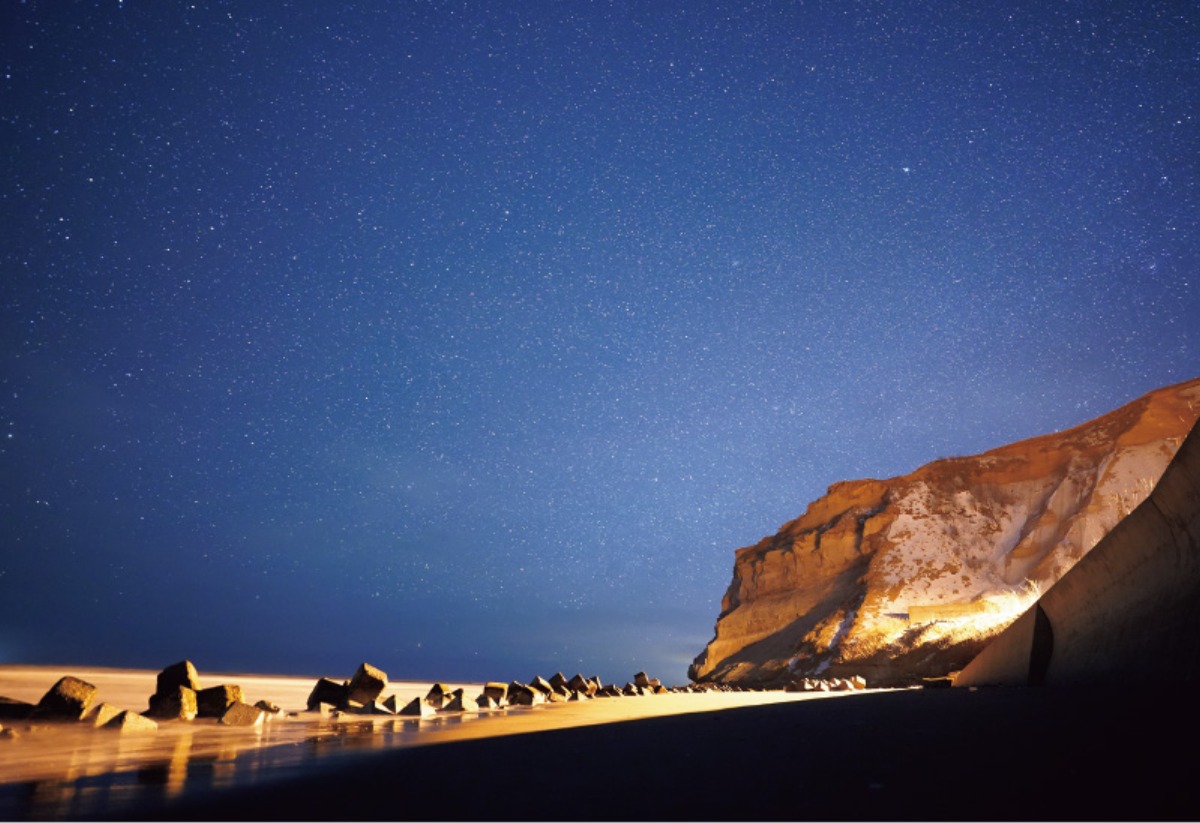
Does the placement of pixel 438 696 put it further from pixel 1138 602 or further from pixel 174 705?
pixel 1138 602

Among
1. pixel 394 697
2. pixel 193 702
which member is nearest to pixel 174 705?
pixel 193 702

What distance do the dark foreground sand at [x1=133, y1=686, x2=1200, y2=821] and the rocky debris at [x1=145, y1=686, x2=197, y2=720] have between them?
353cm

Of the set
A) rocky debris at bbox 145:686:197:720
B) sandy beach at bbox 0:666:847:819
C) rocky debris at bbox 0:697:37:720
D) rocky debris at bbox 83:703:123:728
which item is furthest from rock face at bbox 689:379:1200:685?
rocky debris at bbox 0:697:37:720

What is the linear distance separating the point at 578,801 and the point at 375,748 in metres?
2.14

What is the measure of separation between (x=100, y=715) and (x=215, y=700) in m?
1.34

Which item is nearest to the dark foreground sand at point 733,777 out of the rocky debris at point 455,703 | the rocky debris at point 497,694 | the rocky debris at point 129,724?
the rocky debris at point 129,724

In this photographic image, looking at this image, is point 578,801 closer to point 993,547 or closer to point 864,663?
point 864,663

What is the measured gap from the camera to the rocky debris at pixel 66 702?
458cm

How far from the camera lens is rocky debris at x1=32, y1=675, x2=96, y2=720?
4582 millimetres

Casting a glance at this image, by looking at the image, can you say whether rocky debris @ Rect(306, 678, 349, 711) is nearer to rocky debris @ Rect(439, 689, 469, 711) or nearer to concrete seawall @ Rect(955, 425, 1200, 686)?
rocky debris @ Rect(439, 689, 469, 711)

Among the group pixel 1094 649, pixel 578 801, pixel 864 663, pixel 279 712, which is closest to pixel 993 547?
pixel 864 663

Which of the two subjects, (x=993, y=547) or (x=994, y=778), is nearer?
(x=994, y=778)

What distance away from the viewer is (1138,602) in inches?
184

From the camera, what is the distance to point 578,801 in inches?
71.2
